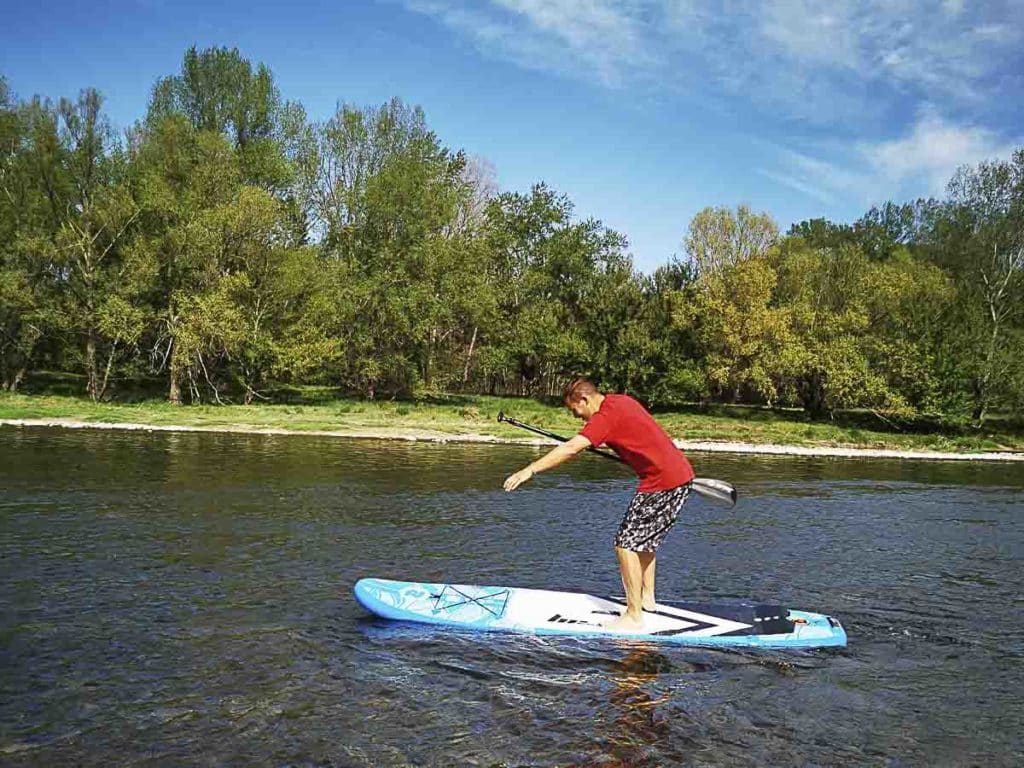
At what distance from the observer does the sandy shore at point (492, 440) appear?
3066 centimetres

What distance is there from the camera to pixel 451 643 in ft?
28.1

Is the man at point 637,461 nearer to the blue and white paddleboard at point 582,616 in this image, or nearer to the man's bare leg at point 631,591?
the man's bare leg at point 631,591

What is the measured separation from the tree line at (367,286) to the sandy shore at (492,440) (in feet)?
25.2

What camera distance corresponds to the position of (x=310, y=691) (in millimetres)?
7164

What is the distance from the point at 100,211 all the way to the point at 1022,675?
41388 mm

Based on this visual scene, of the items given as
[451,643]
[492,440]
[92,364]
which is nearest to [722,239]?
[492,440]

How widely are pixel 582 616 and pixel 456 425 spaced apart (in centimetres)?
2722

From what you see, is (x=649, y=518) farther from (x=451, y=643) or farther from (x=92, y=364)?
(x=92, y=364)

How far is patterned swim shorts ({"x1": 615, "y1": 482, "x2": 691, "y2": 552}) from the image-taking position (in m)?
8.48

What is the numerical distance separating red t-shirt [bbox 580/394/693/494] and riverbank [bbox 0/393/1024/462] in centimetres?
2310

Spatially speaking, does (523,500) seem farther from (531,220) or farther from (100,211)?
(531,220)

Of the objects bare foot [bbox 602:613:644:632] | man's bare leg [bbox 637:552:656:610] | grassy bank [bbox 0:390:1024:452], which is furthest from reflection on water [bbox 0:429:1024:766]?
grassy bank [bbox 0:390:1024:452]

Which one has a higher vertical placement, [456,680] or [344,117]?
[344,117]

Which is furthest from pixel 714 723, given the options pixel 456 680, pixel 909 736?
pixel 456 680
